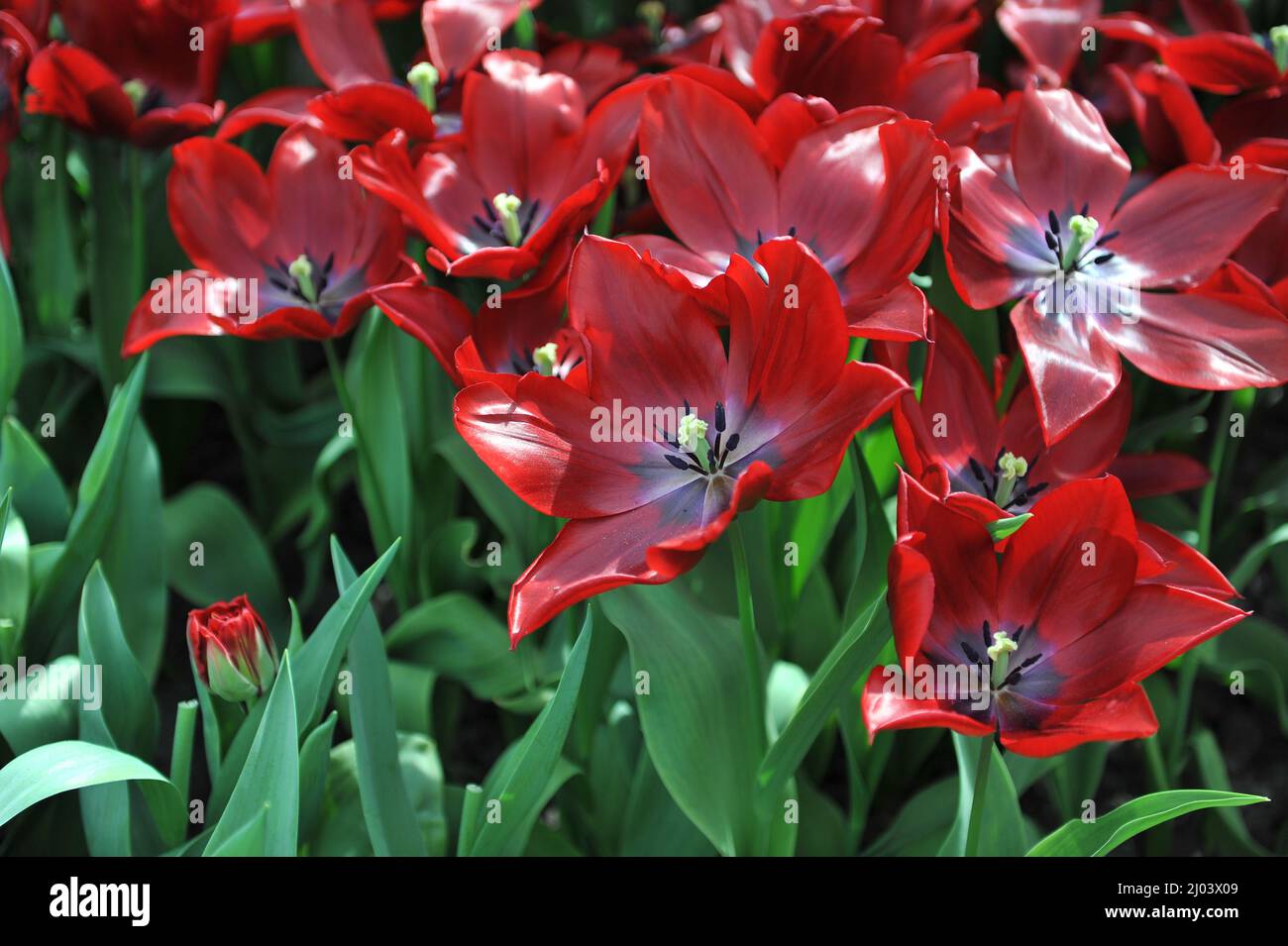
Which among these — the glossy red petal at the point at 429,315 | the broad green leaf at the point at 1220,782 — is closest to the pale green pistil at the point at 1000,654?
the glossy red petal at the point at 429,315

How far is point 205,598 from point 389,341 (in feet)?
1.42

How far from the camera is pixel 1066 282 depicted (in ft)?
3.51

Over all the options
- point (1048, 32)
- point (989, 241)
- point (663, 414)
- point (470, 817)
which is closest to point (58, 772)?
point (470, 817)

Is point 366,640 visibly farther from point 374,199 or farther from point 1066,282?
point 1066,282

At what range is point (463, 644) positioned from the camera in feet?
4.40

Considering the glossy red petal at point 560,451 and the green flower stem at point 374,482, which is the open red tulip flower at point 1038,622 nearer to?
the glossy red petal at point 560,451

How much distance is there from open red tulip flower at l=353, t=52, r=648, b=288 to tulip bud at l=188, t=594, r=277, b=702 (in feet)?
1.18

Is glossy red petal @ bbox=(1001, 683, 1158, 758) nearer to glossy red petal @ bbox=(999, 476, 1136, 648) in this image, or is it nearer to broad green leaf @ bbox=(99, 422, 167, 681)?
glossy red petal @ bbox=(999, 476, 1136, 648)

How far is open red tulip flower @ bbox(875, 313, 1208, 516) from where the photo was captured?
1.04 m

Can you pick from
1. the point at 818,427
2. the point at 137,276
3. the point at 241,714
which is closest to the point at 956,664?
the point at 818,427

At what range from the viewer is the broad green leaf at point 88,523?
1.19 m

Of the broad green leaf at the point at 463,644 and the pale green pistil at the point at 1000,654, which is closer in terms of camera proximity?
the pale green pistil at the point at 1000,654

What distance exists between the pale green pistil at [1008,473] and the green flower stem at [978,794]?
199mm
